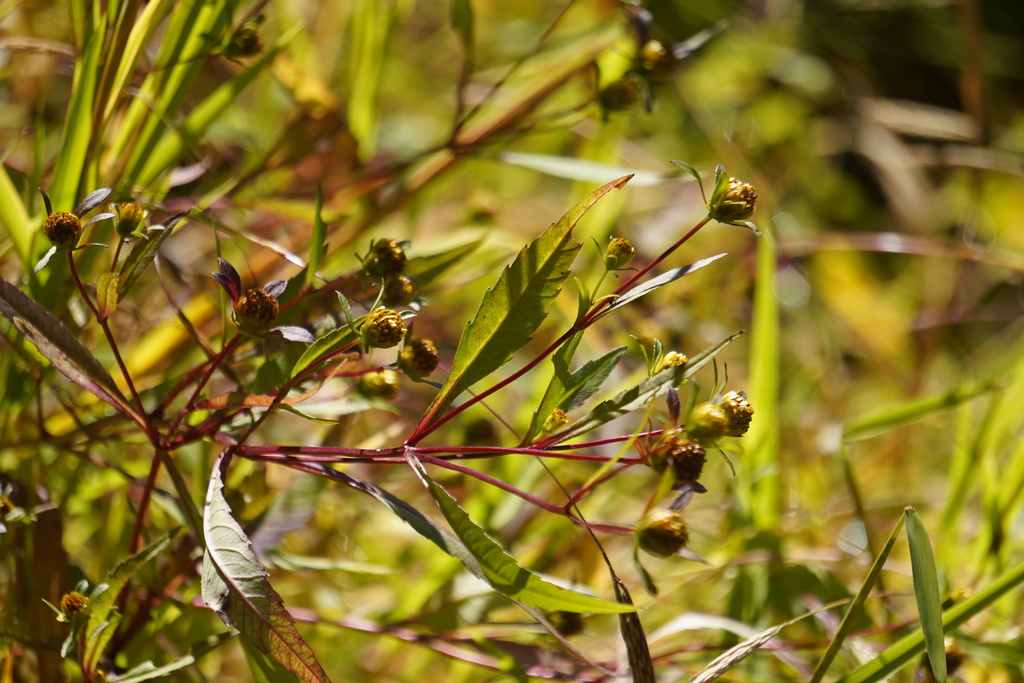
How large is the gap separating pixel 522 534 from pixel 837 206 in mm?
854

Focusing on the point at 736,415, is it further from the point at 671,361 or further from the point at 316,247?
the point at 316,247

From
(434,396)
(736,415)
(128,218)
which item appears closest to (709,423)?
(736,415)

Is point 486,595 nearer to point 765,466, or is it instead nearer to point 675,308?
point 765,466

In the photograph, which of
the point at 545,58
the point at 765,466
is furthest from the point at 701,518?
the point at 545,58

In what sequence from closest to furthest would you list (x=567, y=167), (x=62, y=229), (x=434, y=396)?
(x=62, y=229) → (x=567, y=167) → (x=434, y=396)

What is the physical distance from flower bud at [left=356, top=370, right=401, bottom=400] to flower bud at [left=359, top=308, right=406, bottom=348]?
5 centimetres

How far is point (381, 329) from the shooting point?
0.28 m

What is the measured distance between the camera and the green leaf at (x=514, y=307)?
29 centimetres

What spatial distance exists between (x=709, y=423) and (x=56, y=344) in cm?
23

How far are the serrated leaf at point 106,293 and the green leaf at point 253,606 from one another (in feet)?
0.31

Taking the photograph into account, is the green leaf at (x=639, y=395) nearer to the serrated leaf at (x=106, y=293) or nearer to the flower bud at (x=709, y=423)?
the flower bud at (x=709, y=423)

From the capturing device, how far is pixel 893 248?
1.94ft

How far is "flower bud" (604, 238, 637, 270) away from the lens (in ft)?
0.97

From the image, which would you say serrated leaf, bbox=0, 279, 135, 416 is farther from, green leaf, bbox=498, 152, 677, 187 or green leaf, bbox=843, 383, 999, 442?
green leaf, bbox=843, 383, 999, 442
